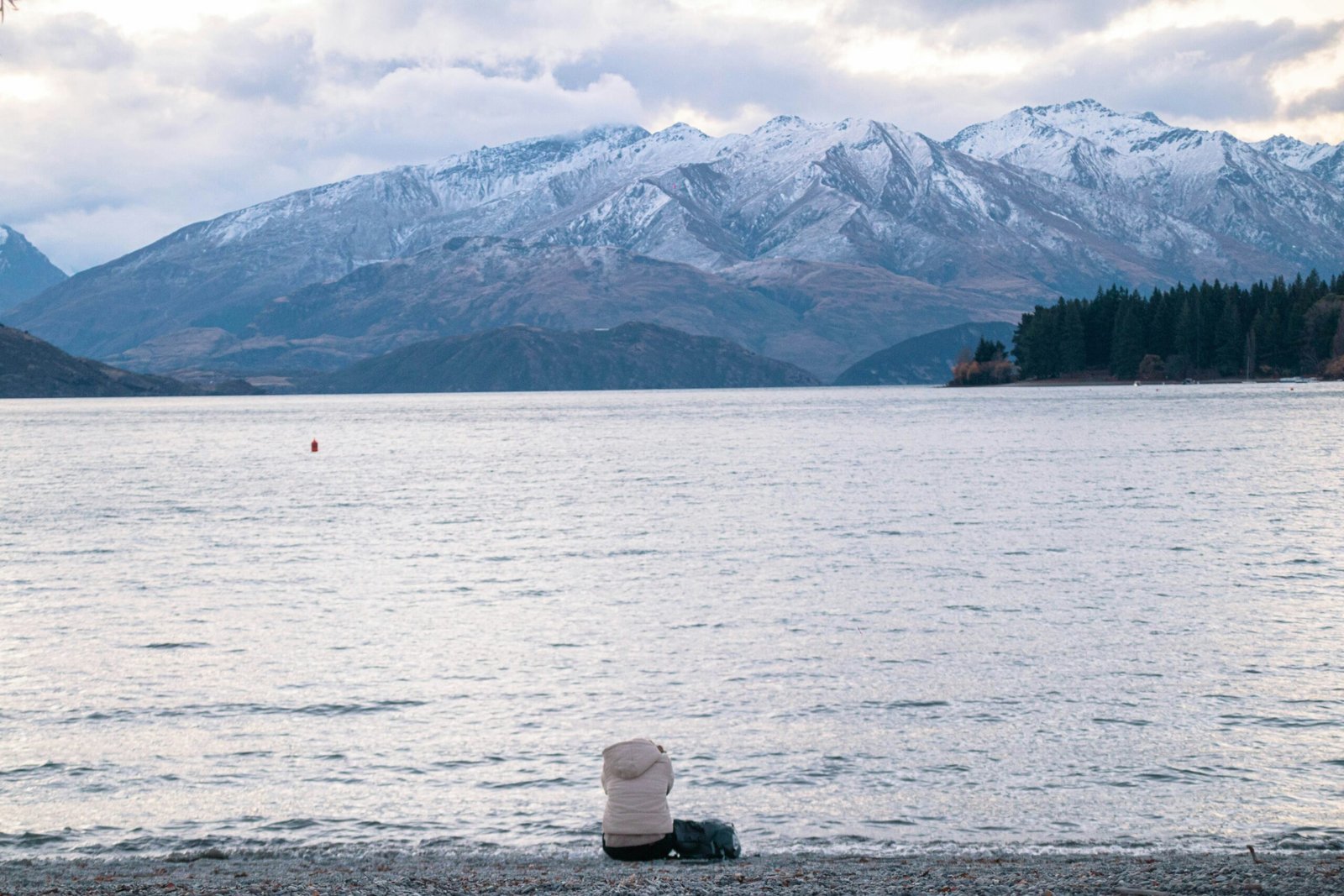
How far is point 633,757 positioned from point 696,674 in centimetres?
1611

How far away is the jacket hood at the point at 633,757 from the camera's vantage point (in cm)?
2039

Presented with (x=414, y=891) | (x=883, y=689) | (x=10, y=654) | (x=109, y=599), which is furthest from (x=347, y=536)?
(x=414, y=891)

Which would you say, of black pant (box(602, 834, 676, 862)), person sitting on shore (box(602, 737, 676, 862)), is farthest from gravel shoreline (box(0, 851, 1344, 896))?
person sitting on shore (box(602, 737, 676, 862))

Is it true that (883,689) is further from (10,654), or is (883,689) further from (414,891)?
(10,654)

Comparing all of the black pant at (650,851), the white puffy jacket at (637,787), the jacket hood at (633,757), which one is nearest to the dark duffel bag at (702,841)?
the black pant at (650,851)

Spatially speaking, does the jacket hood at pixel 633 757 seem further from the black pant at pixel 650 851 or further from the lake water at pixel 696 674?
the lake water at pixel 696 674

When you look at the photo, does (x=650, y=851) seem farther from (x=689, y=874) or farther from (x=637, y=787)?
(x=689, y=874)

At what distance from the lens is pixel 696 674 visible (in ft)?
119

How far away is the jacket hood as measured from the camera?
20391mm

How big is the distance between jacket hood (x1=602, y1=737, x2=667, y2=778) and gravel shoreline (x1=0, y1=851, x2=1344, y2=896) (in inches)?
58.6

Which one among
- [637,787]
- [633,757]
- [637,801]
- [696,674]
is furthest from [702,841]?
[696,674]

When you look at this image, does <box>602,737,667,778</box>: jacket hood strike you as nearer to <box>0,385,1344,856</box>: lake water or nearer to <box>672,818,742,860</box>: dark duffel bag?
<box>672,818,742,860</box>: dark duffel bag

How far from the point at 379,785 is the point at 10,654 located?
18946 millimetres

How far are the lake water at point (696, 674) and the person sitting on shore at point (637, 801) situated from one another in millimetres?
2272
